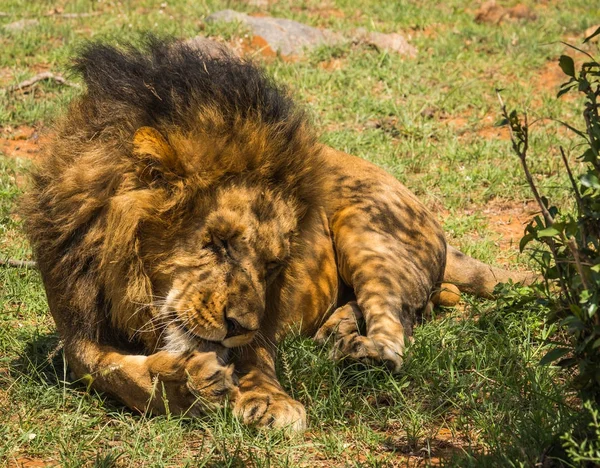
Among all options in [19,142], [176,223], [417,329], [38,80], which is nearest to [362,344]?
[417,329]

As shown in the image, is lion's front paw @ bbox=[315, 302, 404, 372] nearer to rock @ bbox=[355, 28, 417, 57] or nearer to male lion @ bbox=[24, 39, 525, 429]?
male lion @ bbox=[24, 39, 525, 429]

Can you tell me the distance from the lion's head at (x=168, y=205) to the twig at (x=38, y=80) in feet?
14.4

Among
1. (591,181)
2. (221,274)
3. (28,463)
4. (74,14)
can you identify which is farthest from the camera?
(74,14)

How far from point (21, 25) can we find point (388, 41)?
3.88m

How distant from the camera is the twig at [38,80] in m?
7.89

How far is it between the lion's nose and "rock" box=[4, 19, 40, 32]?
690 centimetres

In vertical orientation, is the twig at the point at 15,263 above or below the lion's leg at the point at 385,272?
below

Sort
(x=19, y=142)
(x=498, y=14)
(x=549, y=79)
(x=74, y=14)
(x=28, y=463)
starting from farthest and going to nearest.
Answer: (x=498, y=14)
(x=74, y=14)
(x=549, y=79)
(x=19, y=142)
(x=28, y=463)

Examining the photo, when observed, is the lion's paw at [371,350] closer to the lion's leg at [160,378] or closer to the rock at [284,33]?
the lion's leg at [160,378]

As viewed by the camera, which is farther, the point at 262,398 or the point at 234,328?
the point at 262,398

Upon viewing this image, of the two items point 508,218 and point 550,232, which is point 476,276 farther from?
point 550,232

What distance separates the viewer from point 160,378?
349cm

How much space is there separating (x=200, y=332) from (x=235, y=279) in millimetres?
242

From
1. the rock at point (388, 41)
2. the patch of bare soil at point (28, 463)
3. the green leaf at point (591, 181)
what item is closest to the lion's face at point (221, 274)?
the patch of bare soil at point (28, 463)
